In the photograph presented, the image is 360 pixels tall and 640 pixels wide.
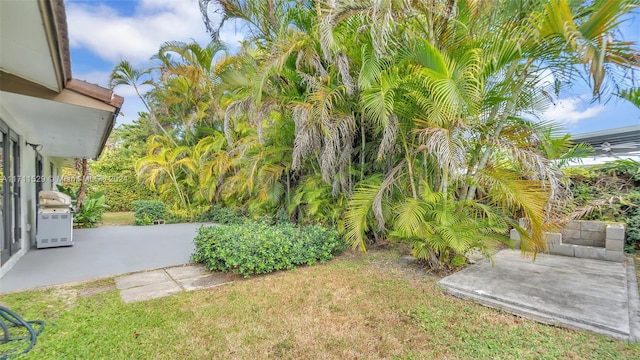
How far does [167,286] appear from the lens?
4070 mm

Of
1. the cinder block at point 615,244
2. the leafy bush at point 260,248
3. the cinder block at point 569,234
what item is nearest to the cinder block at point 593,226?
the cinder block at point 569,234

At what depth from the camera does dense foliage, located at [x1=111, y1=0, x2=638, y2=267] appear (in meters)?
3.59

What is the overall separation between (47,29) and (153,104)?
1088cm

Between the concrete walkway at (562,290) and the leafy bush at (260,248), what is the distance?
2.08 m

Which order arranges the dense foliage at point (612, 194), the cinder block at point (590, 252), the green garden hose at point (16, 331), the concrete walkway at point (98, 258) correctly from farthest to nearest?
the dense foliage at point (612, 194), the cinder block at point (590, 252), the concrete walkway at point (98, 258), the green garden hose at point (16, 331)

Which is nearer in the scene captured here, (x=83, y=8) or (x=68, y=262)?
(x=68, y=262)

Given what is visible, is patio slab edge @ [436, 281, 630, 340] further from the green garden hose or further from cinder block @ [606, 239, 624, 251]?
the green garden hose

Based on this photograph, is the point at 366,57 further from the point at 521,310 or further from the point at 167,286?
the point at 167,286

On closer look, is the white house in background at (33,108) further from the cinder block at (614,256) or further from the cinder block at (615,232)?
the cinder block at (614,256)

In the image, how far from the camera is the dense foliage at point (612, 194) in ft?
18.7

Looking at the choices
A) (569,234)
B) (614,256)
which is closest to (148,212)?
(569,234)

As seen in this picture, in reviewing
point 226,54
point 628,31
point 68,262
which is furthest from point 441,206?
point 226,54

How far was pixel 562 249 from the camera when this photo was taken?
5688mm

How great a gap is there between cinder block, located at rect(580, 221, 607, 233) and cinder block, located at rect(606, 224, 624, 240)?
305mm
